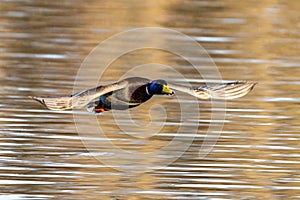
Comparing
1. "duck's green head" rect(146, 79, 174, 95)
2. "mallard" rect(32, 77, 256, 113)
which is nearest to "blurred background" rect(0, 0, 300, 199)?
"mallard" rect(32, 77, 256, 113)

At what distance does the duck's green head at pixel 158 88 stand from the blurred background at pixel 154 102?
764mm

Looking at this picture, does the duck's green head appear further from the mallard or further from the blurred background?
the blurred background

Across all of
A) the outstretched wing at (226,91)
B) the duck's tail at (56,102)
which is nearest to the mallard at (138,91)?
the outstretched wing at (226,91)

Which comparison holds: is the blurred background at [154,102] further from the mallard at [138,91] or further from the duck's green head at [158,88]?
the duck's green head at [158,88]

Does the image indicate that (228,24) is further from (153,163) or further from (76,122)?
(153,163)

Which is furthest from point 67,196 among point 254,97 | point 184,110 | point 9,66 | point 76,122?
point 9,66

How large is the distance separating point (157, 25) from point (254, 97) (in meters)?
4.96

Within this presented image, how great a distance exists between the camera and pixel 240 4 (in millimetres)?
19469

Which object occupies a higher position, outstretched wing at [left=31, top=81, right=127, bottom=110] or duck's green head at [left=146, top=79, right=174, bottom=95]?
duck's green head at [left=146, top=79, right=174, bottom=95]

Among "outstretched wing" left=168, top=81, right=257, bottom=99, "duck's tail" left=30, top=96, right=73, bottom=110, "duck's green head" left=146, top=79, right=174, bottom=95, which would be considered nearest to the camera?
"duck's tail" left=30, top=96, right=73, bottom=110

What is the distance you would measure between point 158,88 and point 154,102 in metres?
3.53

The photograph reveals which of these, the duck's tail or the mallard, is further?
the mallard

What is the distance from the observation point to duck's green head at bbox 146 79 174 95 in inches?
328

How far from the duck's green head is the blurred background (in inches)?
30.1
